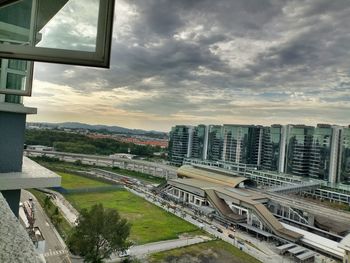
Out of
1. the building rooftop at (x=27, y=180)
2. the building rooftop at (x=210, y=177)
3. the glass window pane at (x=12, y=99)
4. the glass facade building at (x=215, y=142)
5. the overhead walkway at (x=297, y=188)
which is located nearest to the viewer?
the building rooftop at (x=27, y=180)

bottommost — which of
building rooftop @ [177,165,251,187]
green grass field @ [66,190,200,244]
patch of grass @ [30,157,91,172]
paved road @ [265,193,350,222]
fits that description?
green grass field @ [66,190,200,244]

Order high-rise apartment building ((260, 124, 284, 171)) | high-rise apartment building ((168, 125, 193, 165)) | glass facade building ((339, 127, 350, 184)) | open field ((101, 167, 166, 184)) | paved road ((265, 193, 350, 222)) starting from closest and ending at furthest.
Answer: paved road ((265, 193, 350, 222)) → glass facade building ((339, 127, 350, 184)) → open field ((101, 167, 166, 184)) → high-rise apartment building ((260, 124, 284, 171)) → high-rise apartment building ((168, 125, 193, 165))

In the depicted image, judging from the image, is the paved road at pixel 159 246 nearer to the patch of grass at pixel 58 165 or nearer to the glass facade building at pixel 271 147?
the patch of grass at pixel 58 165

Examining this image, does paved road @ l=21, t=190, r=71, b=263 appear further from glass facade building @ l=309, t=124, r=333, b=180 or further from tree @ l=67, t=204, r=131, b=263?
glass facade building @ l=309, t=124, r=333, b=180

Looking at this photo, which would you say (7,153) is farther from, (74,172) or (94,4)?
(74,172)

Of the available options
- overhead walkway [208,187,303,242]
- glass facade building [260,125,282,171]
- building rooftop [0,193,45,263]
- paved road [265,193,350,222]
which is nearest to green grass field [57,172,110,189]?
overhead walkway [208,187,303,242]

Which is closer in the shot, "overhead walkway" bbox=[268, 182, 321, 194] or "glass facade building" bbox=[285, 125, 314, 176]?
"overhead walkway" bbox=[268, 182, 321, 194]

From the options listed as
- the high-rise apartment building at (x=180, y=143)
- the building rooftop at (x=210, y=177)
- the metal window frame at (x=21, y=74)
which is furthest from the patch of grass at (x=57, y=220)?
the high-rise apartment building at (x=180, y=143)

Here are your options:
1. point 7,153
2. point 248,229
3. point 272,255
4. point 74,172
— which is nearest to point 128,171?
point 74,172
